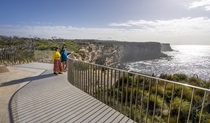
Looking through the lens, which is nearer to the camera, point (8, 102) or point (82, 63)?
point (8, 102)

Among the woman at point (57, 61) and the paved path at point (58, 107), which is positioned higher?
the woman at point (57, 61)

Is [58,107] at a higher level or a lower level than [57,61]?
lower

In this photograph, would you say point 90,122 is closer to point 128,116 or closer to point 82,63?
point 128,116

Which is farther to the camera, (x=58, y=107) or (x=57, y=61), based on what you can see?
(x=57, y=61)

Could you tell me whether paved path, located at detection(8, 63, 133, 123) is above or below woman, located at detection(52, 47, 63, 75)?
below

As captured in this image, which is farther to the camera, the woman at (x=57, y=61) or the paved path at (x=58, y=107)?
the woman at (x=57, y=61)

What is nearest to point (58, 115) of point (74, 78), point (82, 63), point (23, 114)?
point (23, 114)

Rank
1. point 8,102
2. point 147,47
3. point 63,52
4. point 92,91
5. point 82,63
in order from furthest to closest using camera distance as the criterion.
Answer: point 147,47
point 63,52
point 82,63
point 92,91
point 8,102

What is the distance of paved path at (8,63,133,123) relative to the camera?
3.75 meters

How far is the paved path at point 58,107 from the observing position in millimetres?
3754

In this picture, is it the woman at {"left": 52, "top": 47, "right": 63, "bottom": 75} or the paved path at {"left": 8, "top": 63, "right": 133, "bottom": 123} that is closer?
the paved path at {"left": 8, "top": 63, "right": 133, "bottom": 123}

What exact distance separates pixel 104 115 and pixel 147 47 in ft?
454

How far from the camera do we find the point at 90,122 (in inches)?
142

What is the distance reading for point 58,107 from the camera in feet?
14.5
